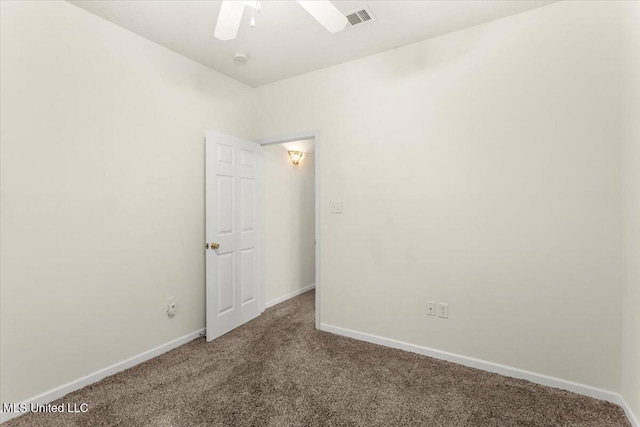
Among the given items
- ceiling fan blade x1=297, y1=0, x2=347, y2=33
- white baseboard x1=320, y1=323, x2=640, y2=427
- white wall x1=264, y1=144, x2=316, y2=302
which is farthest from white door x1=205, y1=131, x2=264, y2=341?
ceiling fan blade x1=297, y1=0, x2=347, y2=33

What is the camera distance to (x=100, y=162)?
7.47 ft

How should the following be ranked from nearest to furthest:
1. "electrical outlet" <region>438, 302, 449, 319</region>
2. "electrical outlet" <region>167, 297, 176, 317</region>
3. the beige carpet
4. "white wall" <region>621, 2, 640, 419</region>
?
1. "white wall" <region>621, 2, 640, 419</region>
2. the beige carpet
3. "electrical outlet" <region>438, 302, 449, 319</region>
4. "electrical outlet" <region>167, 297, 176, 317</region>

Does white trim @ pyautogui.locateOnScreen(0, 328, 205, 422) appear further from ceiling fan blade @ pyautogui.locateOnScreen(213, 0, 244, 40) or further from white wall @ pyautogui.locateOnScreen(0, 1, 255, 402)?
ceiling fan blade @ pyautogui.locateOnScreen(213, 0, 244, 40)

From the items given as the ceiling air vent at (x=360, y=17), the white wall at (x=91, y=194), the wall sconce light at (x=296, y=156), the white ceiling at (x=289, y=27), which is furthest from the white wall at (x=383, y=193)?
the wall sconce light at (x=296, y=156)

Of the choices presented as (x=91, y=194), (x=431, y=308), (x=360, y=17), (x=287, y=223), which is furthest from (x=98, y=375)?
(x=360, y=17)

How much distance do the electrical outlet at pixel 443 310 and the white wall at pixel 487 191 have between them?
1.6 inches

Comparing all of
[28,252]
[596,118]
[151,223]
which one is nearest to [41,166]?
[28,252]

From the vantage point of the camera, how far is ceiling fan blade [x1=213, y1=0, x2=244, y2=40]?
1.46 metres

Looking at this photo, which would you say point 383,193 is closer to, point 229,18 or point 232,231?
point 232,231

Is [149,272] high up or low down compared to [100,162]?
down

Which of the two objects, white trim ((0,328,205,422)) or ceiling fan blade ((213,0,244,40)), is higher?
ceiling fan blade ((213,0,244,40))

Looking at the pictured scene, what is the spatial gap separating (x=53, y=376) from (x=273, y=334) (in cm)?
165

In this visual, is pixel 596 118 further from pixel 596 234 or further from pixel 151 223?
pixel 151 223

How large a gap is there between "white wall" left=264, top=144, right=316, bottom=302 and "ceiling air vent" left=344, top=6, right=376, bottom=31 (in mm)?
1812
